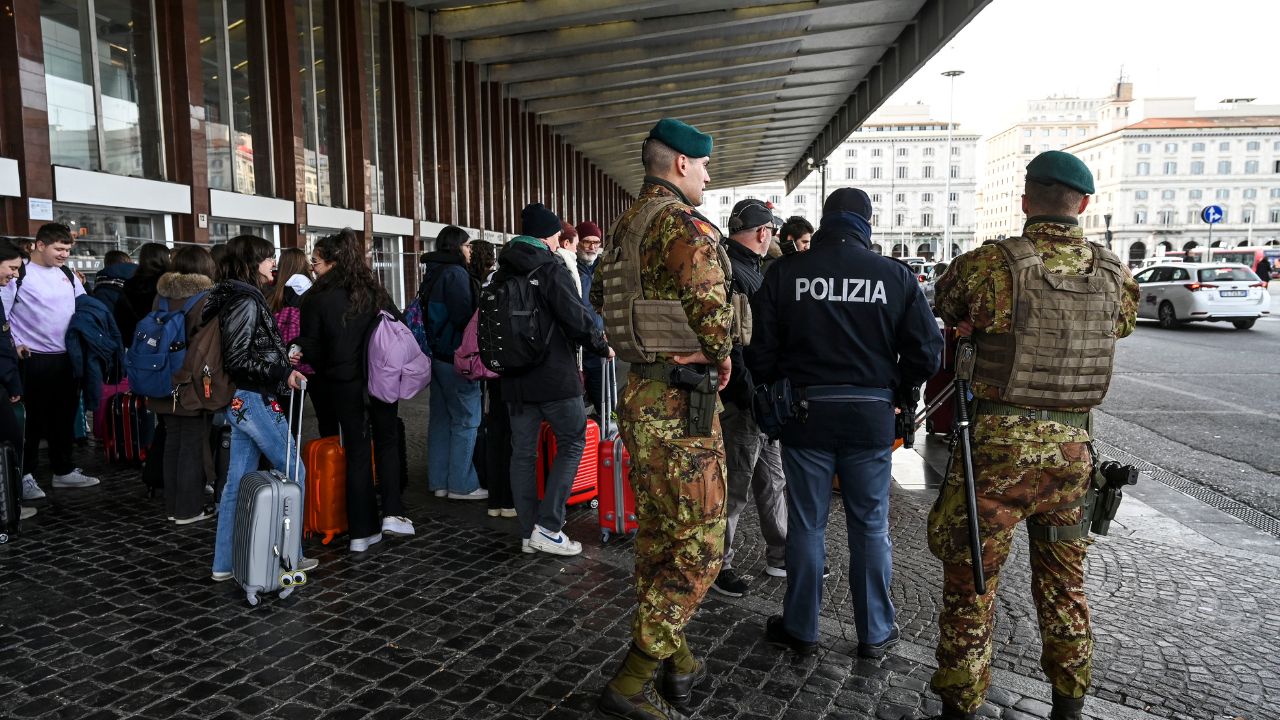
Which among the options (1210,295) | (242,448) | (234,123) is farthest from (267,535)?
(1210,295)

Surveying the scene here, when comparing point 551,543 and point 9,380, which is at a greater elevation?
point 9,380

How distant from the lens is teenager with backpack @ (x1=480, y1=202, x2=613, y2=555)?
462 centimetres

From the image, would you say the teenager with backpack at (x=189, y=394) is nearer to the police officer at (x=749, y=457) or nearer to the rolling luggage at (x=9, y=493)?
the rolling luggage at (x=9, y=493)

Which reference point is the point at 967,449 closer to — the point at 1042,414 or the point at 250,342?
the point at 1042,414

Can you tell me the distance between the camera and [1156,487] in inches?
258

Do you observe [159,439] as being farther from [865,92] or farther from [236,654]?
[865,92]

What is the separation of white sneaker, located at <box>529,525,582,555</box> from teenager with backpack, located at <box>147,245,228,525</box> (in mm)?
1923

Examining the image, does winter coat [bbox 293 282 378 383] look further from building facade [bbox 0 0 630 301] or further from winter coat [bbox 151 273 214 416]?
building facade [bbox 0 0 630 301]

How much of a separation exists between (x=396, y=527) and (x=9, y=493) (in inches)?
89.8

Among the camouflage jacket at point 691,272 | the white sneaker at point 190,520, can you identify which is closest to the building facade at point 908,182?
the white sneaker at point 190,520

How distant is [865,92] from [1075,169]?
23546 millimetres

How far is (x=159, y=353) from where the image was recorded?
17.1ft

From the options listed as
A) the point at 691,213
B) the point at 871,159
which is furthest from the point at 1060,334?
the point at 871,159

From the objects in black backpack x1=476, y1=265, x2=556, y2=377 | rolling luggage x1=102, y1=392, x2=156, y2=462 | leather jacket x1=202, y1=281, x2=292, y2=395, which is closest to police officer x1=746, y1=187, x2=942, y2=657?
black backpack x1=476, y1=265, x2=556, y2=377
